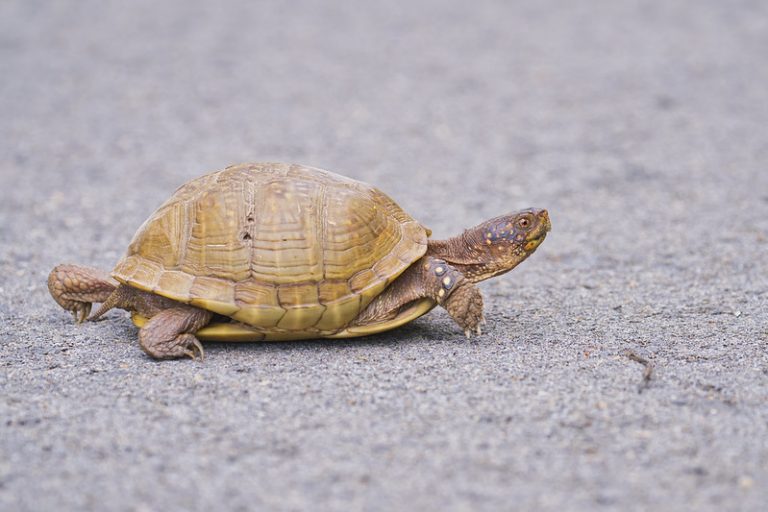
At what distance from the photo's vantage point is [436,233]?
699 centimetres

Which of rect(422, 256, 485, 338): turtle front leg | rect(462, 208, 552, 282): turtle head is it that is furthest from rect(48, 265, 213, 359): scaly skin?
rect(462, 208, 552, 282): turtle head

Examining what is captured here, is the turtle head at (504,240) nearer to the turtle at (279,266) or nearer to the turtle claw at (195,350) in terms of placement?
the turtle at (279,266)

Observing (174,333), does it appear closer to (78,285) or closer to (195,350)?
(195,350)

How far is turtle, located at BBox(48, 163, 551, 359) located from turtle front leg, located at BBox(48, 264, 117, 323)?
0.14m

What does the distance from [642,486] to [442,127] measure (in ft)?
22.8

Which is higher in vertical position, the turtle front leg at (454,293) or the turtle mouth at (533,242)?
the turtle mouth at (533,242)

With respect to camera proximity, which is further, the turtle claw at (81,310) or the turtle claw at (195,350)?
the turtle claw at (81,310)

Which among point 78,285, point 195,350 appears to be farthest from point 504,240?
point 78,285

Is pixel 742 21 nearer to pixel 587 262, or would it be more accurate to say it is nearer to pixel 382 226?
pixel 587 262

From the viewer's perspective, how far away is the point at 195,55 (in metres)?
12.0

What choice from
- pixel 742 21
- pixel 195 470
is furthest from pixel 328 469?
pixel 742 21

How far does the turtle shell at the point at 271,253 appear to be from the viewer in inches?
173

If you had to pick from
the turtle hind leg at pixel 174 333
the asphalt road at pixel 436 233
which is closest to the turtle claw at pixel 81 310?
the asphalt road at pixel 436 233

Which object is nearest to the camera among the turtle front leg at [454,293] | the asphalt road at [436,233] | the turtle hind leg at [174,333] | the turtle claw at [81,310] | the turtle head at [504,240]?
the asphalt road at [436,233]
